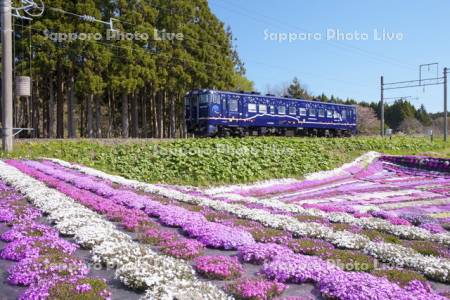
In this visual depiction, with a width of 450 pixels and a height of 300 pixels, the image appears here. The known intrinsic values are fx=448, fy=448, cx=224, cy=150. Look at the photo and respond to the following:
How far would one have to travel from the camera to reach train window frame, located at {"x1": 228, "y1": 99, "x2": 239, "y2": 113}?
28266 mm

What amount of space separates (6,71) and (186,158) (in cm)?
811

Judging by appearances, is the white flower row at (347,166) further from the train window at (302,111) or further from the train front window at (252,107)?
the train front window at (252,107)

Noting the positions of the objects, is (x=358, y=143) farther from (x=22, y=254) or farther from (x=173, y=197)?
(x=22, y=254)

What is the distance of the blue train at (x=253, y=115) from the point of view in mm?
27500

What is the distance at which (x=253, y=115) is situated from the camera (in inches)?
1191

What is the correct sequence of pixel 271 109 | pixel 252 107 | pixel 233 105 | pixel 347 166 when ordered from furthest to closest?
pixel 271 109 → pixel 252 107 → pixel 233 105 → pixel 347 166

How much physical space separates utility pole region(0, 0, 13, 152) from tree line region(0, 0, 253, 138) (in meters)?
4.53

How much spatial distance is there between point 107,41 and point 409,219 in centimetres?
2460

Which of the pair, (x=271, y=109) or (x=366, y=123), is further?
(x=366, y=123)

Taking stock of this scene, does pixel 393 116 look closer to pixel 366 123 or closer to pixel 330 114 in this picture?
pixel 366 123

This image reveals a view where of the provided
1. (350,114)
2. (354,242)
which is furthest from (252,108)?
(354,242)

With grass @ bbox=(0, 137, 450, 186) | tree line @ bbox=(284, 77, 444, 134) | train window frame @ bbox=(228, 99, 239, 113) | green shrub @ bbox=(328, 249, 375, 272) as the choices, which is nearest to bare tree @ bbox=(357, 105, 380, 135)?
tree line @ bbox=(284, 77, 444, 134)

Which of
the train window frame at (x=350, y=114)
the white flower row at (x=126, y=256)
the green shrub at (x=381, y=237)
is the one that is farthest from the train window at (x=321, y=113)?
the white flower row at (x=126, y=256)

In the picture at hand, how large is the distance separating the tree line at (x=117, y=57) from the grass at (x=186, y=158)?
687 centimetres
